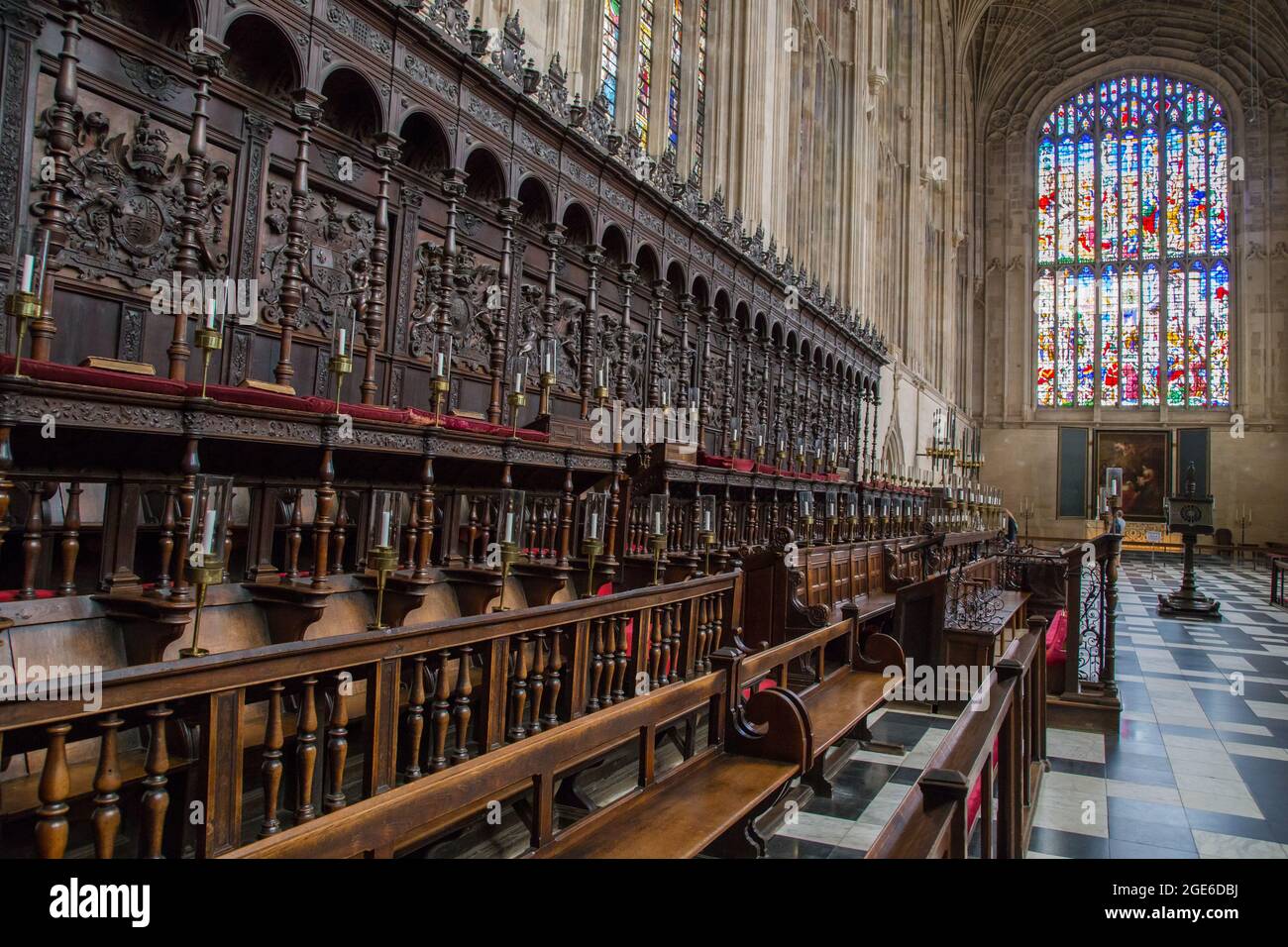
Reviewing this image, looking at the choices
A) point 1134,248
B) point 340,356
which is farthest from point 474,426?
point 1134,248

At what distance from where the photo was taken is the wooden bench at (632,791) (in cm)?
163

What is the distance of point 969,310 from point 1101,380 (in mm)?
5308

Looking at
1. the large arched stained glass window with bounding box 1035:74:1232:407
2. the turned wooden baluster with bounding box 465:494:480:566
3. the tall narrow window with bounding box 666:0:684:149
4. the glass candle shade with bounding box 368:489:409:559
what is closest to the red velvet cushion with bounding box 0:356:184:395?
the glass candle shade with bounding box 368:489:409:559

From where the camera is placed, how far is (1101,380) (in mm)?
28484

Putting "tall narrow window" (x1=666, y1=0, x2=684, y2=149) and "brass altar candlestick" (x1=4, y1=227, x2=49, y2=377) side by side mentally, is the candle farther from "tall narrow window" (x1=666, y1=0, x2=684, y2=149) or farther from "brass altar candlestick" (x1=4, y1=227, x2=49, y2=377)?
"tall narrow window" (x1=666, y1=0, x2=684, y2=149)

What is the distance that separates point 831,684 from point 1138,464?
28.2 metres

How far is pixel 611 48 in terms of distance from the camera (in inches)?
378

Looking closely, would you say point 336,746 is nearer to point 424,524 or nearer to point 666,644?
point 424,524

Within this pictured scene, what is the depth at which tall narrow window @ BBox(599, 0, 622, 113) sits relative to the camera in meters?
9.43

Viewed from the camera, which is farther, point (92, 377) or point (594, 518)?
point (594, 518)

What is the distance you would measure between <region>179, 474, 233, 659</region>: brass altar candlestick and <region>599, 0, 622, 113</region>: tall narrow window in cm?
832

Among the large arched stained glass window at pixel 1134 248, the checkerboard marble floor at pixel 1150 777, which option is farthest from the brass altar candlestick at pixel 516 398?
the large arched stained glass window at pixel 1134 248
